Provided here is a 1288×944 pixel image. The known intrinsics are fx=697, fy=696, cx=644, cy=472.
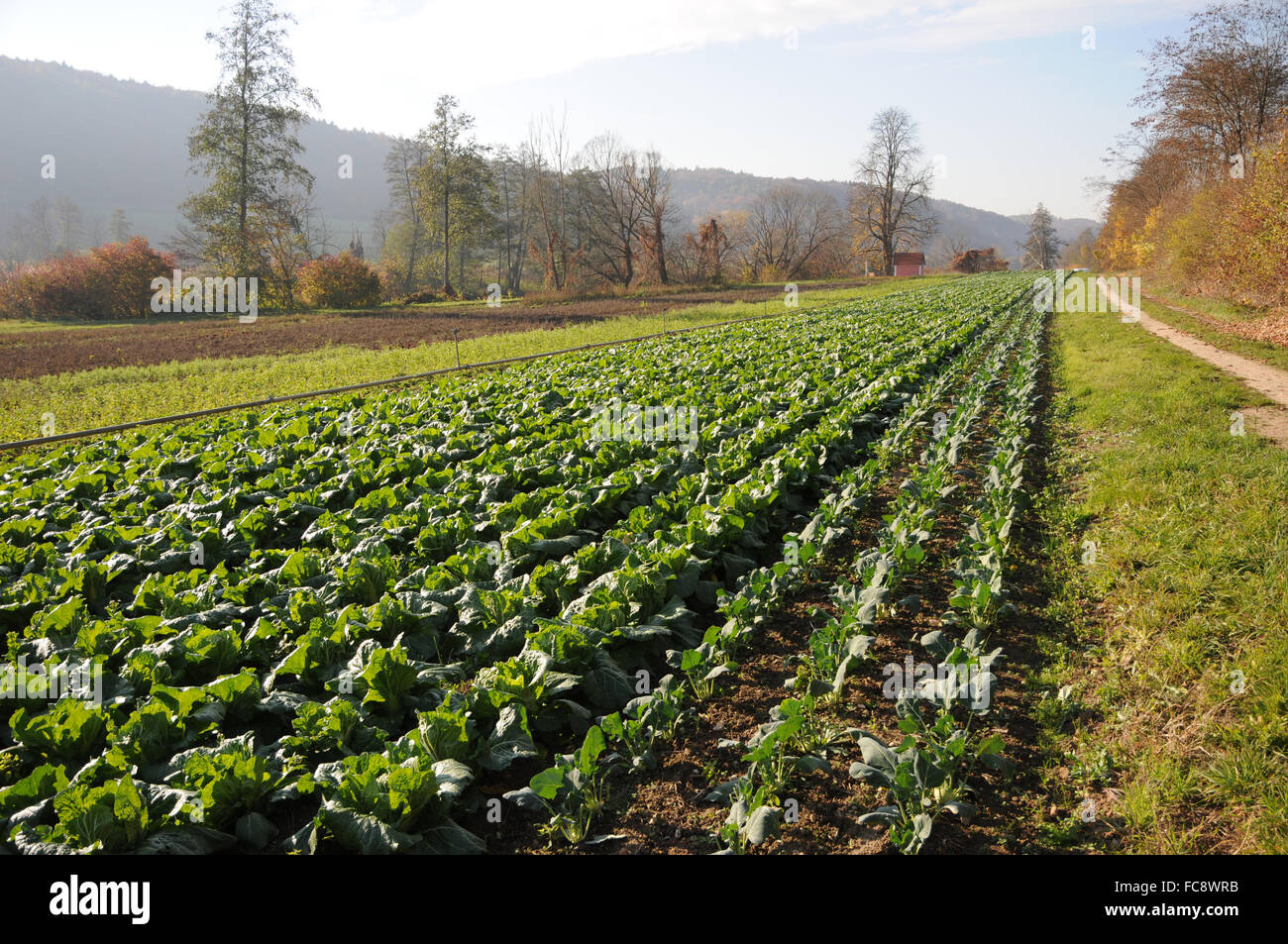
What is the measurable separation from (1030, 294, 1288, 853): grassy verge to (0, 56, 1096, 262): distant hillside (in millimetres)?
105711

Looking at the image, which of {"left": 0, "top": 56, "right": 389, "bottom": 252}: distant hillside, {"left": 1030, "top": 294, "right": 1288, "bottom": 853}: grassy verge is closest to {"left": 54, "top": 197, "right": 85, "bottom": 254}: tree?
{"left": 0, "top": 56, "right": 389, "bottom": 252}: distant hillside

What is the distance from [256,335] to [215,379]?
432 inches

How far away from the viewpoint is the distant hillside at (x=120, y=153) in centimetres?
11100

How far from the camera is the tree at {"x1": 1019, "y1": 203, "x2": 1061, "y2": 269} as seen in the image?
100000mm

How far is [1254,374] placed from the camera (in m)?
11.1

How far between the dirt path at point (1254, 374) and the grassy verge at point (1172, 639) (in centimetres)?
73

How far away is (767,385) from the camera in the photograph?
11.1 m

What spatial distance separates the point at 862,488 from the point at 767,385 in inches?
205

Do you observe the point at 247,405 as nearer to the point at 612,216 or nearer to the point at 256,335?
the point at 256,335

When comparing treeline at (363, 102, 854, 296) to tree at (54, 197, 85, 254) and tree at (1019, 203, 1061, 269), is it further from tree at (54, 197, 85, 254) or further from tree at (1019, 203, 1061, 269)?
tree at (54, 197, 85, 254)

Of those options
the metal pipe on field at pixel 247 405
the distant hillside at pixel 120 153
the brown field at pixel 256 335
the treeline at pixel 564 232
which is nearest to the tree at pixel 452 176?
the treeline at pixel 564 232

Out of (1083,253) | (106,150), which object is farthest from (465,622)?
(106,150)
